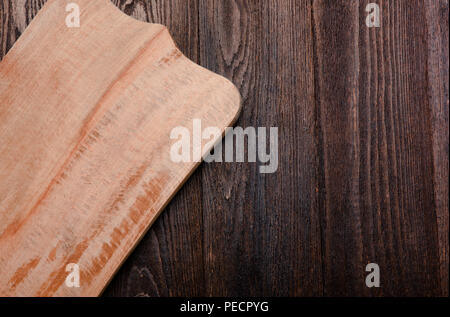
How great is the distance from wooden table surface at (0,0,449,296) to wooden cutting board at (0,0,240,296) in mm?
44

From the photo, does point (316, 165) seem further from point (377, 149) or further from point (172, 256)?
point (172, 256)

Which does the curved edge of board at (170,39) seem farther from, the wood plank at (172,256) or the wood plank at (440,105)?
the wood plank at (440,105)

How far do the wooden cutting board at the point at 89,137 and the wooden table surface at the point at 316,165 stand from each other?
0.04m

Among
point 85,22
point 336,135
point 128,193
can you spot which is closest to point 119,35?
point 85,22

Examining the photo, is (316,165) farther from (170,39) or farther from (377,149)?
(170,39)

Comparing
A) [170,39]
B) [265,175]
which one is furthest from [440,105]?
[170,39]

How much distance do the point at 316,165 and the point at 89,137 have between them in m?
0.30

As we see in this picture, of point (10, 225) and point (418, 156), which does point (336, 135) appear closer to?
point (418, 156)

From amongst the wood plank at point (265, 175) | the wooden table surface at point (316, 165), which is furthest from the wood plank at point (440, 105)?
the wood plank at point (265, 175)

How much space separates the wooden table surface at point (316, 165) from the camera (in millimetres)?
511

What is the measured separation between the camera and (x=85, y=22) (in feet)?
1.74

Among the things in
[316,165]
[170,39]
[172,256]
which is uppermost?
[170,39]

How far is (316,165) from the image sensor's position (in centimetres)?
53

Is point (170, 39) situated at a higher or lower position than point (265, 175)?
higher
